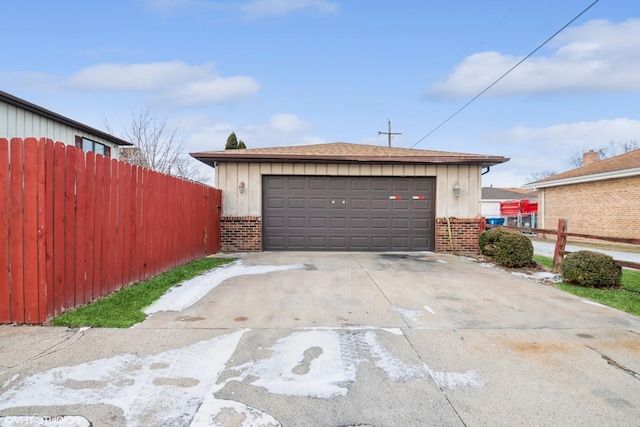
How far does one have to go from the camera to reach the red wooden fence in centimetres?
384

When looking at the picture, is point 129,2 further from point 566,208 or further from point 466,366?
point 566,208

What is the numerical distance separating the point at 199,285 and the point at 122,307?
160 centimetres

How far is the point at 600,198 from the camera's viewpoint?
1622cm

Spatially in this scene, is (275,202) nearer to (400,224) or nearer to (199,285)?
(400,224)

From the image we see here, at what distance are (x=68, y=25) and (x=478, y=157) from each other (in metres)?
13.4

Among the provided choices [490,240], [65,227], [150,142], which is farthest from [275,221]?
[150,142]

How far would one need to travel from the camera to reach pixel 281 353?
10.9 feet

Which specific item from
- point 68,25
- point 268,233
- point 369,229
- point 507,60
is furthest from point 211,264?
point 507,60

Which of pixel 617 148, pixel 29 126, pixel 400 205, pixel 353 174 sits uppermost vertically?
pixel 617 148

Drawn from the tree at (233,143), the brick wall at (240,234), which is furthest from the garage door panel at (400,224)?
the tree at (233,143)

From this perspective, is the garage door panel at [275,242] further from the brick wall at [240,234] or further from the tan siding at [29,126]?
the tan siding at [29,126]

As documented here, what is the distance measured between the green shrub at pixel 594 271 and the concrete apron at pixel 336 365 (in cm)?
137

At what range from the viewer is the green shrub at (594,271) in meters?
6.49

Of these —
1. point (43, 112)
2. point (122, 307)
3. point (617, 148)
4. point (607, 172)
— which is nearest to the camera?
point (122, 307)
